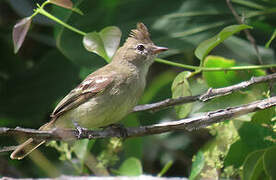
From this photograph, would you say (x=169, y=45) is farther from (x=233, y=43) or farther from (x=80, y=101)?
(x=80, y=101)

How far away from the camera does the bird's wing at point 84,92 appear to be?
348 cm

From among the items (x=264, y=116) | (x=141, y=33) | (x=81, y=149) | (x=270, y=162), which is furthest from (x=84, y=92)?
(x=270, y=162)

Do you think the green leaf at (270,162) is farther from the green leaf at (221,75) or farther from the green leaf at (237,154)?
the green leaf at (221,75)

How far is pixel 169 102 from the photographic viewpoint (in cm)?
306

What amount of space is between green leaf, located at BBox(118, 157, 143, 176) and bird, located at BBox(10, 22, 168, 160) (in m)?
0.31

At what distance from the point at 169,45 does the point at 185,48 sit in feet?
0.49

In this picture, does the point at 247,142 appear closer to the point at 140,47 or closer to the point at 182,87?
the point at 182,87

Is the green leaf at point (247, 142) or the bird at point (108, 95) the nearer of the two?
the green leaf at point (247, 142)

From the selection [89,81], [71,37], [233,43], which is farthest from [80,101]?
[233,43]

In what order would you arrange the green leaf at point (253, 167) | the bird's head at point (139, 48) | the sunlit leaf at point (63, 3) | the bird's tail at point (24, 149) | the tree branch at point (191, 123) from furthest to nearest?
the bird's head at point (139, 48) → the bird's tail at point (24, 149) → the sunlit leaf at point (63, 3) → the green leaf at point (253, 167) → the tree branch at point (191, 123)

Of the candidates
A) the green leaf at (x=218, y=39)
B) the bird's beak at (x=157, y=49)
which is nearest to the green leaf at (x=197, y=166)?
the green leaf at (x=218, y=39)

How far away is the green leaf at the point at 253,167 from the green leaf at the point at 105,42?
1.10 m

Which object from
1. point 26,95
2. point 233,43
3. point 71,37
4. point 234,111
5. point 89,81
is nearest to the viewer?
point 234,111

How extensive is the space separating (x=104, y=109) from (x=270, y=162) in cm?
121
